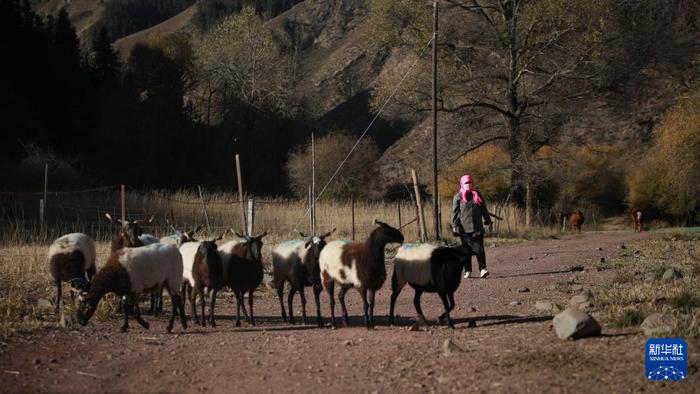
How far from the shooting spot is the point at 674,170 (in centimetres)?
3338

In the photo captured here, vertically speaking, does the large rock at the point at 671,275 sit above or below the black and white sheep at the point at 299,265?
below

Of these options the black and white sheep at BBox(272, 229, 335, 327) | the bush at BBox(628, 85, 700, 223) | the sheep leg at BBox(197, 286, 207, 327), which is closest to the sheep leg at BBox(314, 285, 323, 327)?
the black and white sheep at BBox(272, 229, 335, 327)

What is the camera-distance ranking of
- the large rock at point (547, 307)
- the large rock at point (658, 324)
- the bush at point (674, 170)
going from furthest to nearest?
the bush at point (674, 170)
the large rock at point (547, 307)
the large rock at point (658, 324)

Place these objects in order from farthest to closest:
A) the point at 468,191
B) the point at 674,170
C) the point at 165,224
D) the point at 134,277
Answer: the point at 674,170
the point at 165,224
the point at 468,191
the point at 134,277

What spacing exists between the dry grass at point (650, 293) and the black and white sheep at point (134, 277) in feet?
18.8

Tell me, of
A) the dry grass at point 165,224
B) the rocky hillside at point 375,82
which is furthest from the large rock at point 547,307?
the rocky hillside at point 375,82

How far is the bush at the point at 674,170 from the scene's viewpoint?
32.8 m

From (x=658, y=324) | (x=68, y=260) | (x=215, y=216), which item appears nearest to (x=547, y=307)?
(x=658, y=324)

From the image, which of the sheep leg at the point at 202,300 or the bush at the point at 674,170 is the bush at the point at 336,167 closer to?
the bush at the point at 674,170

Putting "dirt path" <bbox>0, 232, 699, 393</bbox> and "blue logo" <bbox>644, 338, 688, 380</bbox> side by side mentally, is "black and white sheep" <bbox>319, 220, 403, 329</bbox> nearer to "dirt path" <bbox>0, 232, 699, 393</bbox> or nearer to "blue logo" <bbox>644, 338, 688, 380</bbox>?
"dirt path" <bbox>0, 232, 699, 393</bbox>

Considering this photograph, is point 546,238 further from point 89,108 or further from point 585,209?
point 89,108

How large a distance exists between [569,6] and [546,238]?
27.4 ft

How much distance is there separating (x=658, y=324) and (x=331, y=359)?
11.7 feet

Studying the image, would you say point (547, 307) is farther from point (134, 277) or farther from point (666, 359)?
point (134, 277)
